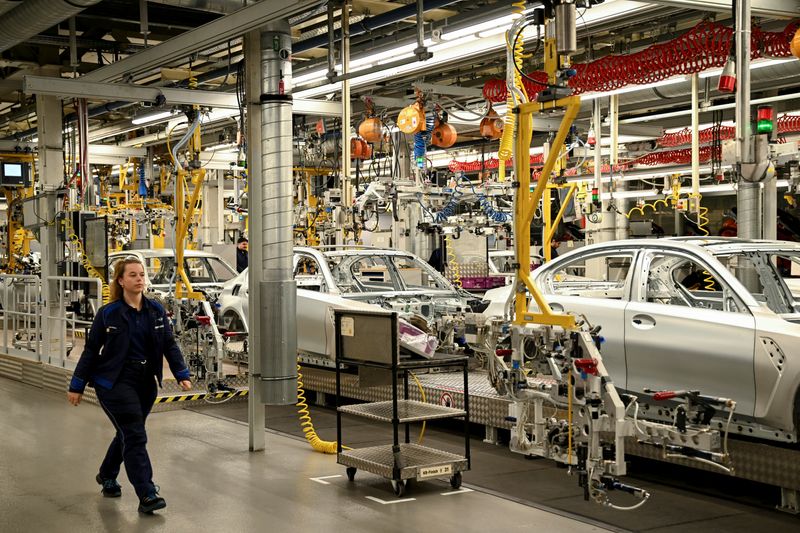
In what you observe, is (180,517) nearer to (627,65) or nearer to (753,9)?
(753,9)

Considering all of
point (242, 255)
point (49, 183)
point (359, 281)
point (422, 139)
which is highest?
point (422, 139)

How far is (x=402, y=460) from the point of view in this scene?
620 cm

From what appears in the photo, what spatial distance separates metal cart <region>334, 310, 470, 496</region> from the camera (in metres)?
6.06

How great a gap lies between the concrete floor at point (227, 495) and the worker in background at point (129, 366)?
0.34 m

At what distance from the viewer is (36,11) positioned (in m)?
7.42

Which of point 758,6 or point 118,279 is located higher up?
point 758,6

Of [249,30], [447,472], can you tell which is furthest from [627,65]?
[447,472]

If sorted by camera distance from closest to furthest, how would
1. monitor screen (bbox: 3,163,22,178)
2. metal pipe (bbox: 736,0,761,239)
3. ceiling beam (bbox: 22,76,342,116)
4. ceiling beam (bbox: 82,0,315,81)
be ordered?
metal pipe (bbox: 736,0,761,239) < ceiling beam (bbox: 82,0,315,81) < ceiling beam (bbox: 22,76,342,116) < monitor screen (bbox: 3,163,22,178)

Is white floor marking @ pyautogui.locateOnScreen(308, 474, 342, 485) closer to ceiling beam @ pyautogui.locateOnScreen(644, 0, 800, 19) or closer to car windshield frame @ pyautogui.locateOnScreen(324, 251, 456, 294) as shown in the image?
car windshield frame @ pyautogui.locateOnScreen(324, 251, 456, 294)

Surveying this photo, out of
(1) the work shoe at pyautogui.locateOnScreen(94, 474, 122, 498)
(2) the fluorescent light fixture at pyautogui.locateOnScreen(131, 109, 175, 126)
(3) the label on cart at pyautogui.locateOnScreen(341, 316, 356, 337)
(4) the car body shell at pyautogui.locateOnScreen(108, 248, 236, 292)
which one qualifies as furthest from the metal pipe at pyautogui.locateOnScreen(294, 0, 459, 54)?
(1) the work shoe at pyautogui.locateOnScreen(94, 474, 122, 498)

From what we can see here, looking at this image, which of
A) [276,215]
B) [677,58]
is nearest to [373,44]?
[677,58]

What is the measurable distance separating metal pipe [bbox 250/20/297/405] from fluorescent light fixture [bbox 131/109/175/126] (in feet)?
17.3

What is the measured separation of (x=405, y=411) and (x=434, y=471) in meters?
0.54

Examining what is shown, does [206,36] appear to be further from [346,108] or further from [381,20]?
[381,20]
